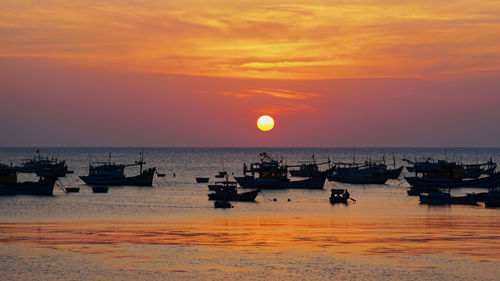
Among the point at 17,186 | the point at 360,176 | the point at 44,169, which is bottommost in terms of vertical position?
the point at 17,186

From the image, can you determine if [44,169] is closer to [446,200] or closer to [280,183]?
[280,183]

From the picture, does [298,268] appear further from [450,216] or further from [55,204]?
[55,204]

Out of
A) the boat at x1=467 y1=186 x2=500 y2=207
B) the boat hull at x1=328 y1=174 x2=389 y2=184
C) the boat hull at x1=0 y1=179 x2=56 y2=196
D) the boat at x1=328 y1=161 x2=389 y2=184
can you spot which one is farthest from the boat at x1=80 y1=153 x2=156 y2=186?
the boat at x1=467 y1=186 x2=500 y2=207

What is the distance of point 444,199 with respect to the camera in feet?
326

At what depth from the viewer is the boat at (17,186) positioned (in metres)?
106

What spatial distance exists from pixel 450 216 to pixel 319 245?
102 feet

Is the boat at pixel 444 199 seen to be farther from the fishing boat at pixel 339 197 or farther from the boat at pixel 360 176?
the boat at pixel 360 176

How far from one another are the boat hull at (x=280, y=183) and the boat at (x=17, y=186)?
3961 centimetres

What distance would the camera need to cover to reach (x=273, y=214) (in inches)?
3361

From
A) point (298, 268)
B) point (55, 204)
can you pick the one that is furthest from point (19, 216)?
point (298, 268)

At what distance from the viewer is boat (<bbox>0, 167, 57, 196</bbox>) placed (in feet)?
346

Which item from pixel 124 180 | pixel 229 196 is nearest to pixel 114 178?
pixel 124 180

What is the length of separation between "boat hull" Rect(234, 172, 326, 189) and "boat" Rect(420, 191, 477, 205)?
37457mm

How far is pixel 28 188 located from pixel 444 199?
5918cm
